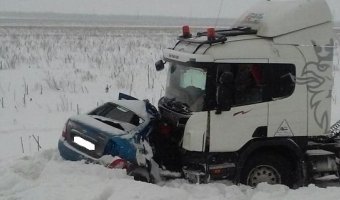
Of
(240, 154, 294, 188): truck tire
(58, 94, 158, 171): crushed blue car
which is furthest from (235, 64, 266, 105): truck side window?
(58, 94, 158, 171): crushed blue car

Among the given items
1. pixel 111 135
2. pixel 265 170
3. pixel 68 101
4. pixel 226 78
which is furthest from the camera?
pixel 68 101

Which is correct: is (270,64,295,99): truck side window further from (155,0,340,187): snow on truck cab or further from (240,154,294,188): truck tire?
(240,154,294,188): truck tire

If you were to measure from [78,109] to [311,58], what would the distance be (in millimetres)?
6815

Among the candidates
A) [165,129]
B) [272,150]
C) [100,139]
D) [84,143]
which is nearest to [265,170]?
[272,150]

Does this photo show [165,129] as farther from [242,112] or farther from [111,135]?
[242,112]

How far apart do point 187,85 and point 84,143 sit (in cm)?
168

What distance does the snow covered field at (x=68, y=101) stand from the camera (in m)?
5.91

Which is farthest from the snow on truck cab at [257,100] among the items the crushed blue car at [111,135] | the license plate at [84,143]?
the license plate at [84,143]

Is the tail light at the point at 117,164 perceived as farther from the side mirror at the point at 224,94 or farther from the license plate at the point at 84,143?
the side mirror at the point at 224,94

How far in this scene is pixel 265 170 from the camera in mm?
6863

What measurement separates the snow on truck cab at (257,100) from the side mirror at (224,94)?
0.5 inches

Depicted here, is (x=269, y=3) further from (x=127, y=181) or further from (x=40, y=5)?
(x=40, y=5)

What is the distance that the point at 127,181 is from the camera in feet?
19.5

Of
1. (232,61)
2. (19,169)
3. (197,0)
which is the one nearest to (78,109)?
(19,169)
